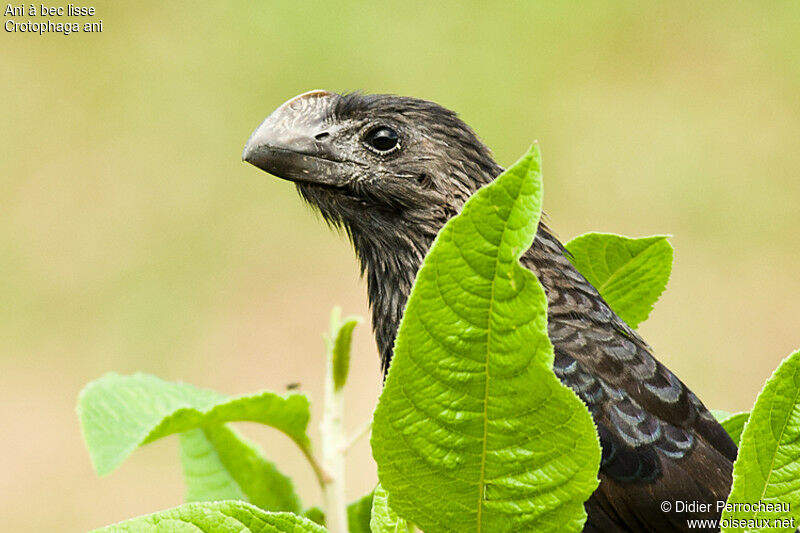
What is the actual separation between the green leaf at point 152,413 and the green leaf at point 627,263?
24.2 inches

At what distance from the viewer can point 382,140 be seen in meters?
2.94

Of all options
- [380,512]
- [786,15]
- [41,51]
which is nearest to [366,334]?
[41,51]

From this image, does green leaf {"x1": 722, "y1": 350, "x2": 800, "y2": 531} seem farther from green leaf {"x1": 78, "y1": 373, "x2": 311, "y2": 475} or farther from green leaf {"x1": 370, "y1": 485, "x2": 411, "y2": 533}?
green leaf {"x1": 78, "y1": 373, "x2": 311, "y2": 475}

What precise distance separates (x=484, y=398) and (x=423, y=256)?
183 centimetres

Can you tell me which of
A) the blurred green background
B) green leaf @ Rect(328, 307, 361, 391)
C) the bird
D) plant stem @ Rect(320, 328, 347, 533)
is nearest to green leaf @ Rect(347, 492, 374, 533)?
plant stem @ Rect(320, 328, 347, 533)

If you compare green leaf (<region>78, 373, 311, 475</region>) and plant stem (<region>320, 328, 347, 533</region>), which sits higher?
green leaf (<region>78, 373, 311, 475</region>)

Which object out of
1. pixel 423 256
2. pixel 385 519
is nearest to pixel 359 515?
pixel 385 519

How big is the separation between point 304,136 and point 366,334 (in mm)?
5985

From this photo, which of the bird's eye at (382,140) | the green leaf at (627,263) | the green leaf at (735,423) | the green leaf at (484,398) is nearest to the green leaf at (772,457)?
the green leaf at (484,398)

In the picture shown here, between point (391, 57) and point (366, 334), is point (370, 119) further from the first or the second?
point (391, 57)

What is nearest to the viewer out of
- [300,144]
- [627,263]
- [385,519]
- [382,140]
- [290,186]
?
[385,519]

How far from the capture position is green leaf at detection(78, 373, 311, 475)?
5.48 feet

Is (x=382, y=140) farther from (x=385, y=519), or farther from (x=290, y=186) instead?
(x=290, y=186)

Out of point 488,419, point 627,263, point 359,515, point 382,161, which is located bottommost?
point 359,515
